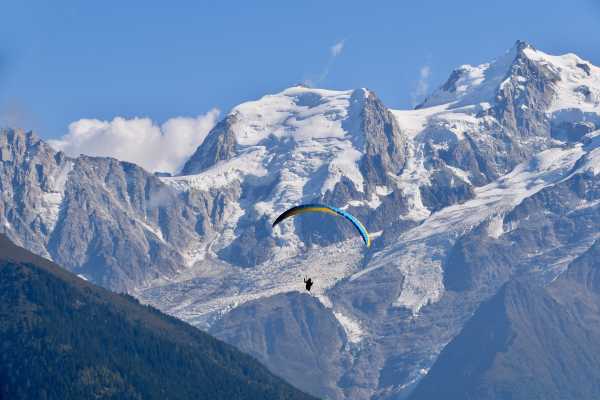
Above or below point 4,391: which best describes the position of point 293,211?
above

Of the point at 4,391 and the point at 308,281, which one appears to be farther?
the point at 308,281

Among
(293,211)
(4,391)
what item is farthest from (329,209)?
(4,391)

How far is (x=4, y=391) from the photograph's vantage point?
13450cm

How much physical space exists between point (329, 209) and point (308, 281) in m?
8.39

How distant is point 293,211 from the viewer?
198m

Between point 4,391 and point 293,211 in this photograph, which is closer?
point 4,391

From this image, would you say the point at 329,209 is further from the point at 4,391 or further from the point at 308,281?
the point at 4,391

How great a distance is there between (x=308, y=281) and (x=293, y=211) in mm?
8004

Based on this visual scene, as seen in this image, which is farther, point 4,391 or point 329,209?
point 329,209

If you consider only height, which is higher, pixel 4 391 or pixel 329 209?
pixel 329 209

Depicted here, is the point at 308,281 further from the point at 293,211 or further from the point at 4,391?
the point at 4,391

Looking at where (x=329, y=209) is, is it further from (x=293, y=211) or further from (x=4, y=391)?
(x=4, y=391)

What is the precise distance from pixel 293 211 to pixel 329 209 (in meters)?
3.91

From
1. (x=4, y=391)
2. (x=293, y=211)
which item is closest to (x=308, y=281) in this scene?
(x=293, y=211)
